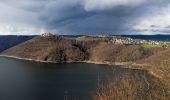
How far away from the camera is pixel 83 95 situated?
326ft

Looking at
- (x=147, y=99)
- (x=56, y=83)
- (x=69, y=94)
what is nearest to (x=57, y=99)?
(x=69, y=94)

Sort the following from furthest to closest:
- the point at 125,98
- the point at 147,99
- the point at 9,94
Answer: the point at 9,94
the point at 125,98
the point at 147,99

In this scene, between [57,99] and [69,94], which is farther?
[69,94]

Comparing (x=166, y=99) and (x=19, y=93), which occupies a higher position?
(x=166, y=99)

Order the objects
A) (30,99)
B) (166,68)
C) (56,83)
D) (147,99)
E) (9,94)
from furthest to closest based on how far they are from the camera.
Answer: (56,83) → (9,94) → (30,99) → (147,99) → (166,68)

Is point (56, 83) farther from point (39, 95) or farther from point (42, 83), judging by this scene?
point (39, 95)

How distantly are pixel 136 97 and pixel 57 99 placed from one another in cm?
7190

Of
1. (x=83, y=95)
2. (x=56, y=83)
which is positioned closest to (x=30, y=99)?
(x=83, y=95)

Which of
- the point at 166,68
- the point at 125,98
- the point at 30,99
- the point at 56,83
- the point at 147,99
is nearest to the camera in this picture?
the point at 166,68

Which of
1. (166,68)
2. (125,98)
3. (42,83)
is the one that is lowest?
(42,83)

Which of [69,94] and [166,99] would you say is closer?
[166,99]

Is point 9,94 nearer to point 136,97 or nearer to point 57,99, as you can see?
point 57,99

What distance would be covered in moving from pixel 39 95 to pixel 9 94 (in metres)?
9.98

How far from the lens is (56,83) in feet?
445
